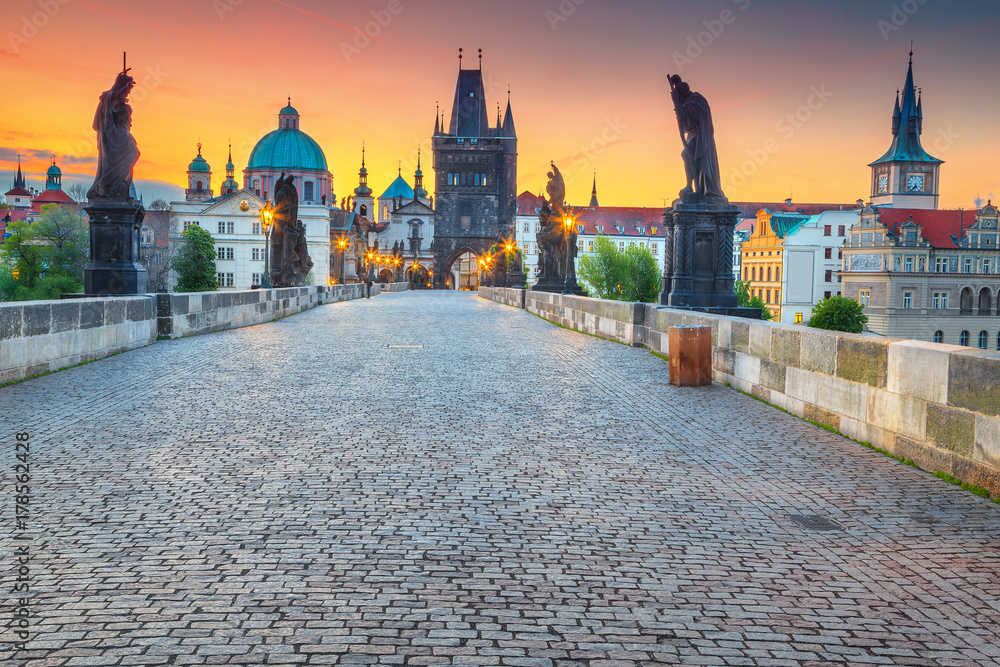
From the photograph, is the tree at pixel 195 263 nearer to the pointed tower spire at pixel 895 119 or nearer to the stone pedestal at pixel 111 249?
the stone pedestal at pixel 111 249

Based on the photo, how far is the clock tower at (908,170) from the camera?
114 metres

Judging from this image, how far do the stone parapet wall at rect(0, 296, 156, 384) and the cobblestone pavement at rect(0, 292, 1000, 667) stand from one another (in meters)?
1.13

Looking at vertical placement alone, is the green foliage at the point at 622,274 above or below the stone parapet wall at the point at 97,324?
above

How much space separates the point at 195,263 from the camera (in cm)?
9269

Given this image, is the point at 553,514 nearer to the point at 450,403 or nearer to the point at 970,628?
the point at 970,628

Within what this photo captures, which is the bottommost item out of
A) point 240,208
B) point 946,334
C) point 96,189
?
point 946,334

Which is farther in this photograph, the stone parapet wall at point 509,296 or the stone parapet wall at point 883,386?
the stone parapet wall at point 509,296

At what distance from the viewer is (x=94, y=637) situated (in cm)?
328

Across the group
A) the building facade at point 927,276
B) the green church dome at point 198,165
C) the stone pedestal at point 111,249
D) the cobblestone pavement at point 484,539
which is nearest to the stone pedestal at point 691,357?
the cobblestone pavement at point 484,539

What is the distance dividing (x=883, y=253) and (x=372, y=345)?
275 ft

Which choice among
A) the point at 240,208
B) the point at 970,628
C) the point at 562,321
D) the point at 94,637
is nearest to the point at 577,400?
the point at 970,628

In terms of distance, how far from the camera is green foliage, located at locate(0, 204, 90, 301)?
71188 millimetres

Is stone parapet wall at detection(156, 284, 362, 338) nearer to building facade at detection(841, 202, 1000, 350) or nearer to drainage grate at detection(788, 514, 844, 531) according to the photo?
drainage grate at detection(788, 514, 844, 531)

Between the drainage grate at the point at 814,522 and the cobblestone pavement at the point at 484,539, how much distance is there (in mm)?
23
